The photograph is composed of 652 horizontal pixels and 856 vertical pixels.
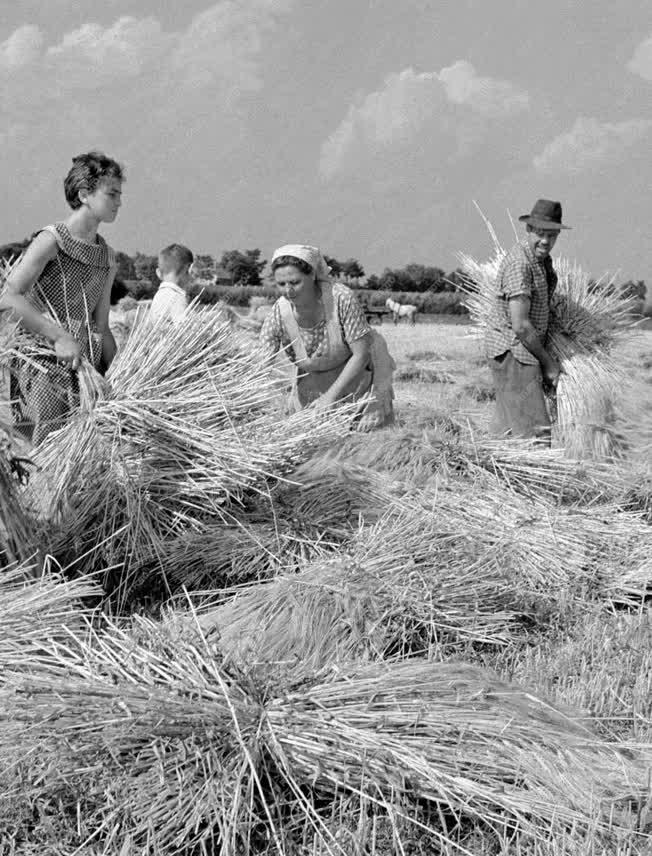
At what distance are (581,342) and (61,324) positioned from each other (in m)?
2.87

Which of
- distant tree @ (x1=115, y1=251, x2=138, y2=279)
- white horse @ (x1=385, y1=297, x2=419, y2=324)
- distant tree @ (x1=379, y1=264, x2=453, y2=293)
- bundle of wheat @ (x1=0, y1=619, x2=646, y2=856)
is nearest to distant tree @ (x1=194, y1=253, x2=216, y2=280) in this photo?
distant tree @ (x1=115, y1=251, x2=138, y2=279)

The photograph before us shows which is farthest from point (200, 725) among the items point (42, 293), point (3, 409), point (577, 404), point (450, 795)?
point (577, 404)

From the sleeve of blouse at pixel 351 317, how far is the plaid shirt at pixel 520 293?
96 centimetres

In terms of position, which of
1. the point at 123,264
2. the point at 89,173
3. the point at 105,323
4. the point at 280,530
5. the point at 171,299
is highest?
the point at 123,264

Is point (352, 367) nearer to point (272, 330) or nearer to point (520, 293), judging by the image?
point (272, 330)

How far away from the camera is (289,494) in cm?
346

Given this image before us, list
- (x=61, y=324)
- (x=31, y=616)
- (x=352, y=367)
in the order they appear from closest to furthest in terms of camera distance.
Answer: (x=31, y=616) → (x=61, y=324) → (x=352, y=367)

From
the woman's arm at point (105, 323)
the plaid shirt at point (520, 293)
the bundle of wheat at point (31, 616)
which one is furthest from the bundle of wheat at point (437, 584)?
the plaid shirt at point (520, 293)

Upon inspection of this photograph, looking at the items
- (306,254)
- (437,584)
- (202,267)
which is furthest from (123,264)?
(437,584)

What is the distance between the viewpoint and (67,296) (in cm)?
353

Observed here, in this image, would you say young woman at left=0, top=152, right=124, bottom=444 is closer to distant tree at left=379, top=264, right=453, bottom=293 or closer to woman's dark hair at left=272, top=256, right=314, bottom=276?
Answer: woman's dark hair at left=272, top=256, right=314, bottom=276

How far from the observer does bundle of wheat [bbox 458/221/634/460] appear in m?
5.05

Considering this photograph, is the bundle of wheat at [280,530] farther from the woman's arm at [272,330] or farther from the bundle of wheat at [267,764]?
the bundle of wheat at [267,764]

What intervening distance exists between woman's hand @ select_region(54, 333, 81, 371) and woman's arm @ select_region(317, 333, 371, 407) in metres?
1.22
